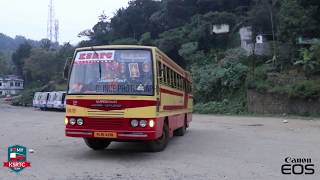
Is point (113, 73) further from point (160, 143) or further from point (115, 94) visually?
point (160, 143)

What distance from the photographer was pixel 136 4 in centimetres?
8700

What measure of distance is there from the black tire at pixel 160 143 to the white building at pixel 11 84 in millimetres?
111377

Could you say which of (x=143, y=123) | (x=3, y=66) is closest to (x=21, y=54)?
(x=3, y=66)

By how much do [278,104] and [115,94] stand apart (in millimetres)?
30179

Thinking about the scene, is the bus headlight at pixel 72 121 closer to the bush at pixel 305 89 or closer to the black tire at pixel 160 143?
the black tire at pixel 160 143

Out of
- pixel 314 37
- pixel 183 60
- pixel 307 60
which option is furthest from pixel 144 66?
pixel 183 60

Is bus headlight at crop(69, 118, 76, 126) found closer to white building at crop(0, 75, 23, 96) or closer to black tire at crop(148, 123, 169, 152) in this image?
black tire at crop(148, 123, 169, 152)

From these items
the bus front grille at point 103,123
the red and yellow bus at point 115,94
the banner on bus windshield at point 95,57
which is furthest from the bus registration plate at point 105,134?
the banner on bus windshield at point 95,57

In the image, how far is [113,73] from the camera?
12953 mm

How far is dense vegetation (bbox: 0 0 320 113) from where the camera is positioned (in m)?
43.7

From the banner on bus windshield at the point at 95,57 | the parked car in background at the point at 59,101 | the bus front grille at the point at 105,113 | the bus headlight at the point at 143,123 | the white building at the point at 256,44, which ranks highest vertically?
Answer: the white building at the point at 256,44

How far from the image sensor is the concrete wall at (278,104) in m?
→ 38.8

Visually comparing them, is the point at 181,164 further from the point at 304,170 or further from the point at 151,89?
the point at 304,170

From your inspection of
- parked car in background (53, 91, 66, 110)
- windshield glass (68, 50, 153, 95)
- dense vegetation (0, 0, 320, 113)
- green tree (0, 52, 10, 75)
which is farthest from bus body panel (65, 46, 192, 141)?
green tree (0, 52, 10, 75)
